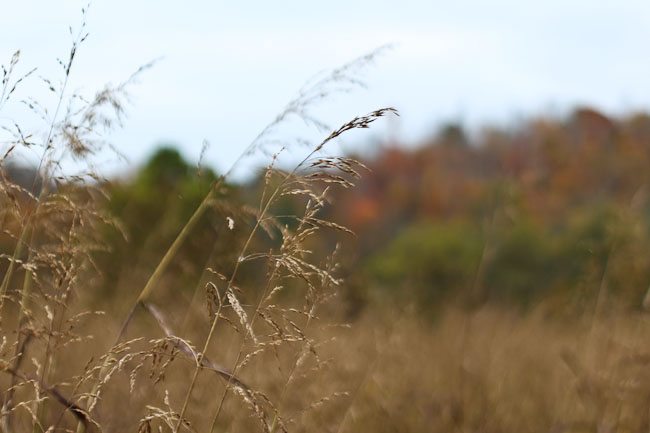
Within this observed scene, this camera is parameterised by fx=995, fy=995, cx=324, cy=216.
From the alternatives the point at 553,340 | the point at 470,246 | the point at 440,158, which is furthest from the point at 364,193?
the point at 553,340

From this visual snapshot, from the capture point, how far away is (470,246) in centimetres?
3092

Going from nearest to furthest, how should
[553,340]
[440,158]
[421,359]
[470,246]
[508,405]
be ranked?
[508,405], [421,359], [553,340], [470,246], [440,158]

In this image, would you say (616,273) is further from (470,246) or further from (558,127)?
(558,127)

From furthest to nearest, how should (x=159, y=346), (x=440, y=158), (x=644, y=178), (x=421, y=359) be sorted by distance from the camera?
(x=440, y=158), (x=421, y=359), (x=644, y=178), (x=159, y=346)

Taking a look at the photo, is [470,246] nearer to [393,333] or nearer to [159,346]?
[393,333]

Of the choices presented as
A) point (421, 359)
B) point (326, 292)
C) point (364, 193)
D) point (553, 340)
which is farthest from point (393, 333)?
point (364, 193)

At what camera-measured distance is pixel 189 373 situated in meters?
3.59

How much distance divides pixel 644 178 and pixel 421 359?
1463 millimetres

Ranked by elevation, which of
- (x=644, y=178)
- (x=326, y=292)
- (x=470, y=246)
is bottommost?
(x=470, y=246)

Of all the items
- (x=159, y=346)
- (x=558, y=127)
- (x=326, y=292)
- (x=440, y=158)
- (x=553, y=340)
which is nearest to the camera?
(x=159, y=346)

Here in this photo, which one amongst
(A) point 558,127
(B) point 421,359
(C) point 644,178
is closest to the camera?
(C) point 644,178

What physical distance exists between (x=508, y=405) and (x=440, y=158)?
225 ft

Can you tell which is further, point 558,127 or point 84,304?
point 558,127

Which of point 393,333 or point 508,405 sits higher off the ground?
point 393,333
